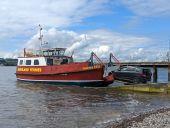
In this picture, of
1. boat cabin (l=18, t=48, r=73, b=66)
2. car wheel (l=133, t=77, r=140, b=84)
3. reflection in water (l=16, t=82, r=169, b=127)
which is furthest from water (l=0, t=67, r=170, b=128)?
boat cabin (l=18, t=48, r=73, b=66)

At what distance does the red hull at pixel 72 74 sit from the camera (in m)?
33.8

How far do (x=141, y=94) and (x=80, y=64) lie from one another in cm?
726

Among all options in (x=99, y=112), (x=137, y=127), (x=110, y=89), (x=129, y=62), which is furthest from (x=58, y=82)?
(x=137, y=127)

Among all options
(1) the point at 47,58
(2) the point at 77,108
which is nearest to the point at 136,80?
(1) the point at 47,58

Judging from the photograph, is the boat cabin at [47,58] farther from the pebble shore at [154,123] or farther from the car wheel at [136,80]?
the pebble shore at [154,123]

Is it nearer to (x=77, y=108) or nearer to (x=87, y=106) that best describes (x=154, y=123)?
(x=77, y=108)

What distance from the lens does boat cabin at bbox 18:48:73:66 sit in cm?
3850

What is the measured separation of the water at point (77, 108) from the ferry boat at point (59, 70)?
1731mm

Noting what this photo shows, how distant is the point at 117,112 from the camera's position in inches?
797

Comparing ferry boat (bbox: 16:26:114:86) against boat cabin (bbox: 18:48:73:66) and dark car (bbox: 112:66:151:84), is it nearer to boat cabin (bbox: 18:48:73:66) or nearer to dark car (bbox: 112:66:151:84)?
boat cabin (bbox: 18:48:73:66)

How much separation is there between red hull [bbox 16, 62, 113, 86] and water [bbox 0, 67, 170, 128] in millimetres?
1624

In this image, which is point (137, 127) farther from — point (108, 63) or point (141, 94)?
point (108, 63)

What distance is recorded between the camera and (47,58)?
126 feet

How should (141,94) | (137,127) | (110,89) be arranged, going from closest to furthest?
(137,127), (141,94), (110,89)
